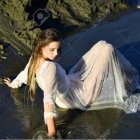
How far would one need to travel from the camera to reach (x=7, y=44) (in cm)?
654

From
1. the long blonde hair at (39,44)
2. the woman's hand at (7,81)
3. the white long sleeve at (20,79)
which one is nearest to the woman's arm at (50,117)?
the long blonde hair at (39,44)

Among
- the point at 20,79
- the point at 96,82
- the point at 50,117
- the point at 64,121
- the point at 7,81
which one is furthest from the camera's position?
the point at 7,81

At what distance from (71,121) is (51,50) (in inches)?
40.1

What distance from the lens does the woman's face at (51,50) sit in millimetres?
4762

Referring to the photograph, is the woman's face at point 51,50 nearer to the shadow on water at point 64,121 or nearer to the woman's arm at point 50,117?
the woman's arm at point 50,117

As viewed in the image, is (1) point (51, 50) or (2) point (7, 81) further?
(2) point (7, 81)

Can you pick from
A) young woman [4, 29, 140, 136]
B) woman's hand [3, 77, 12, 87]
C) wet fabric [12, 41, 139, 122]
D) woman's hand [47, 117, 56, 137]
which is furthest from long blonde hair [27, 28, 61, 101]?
woman's hand [3, 77, 12, 87]

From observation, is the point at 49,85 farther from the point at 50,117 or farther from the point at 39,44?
the point at 39,44

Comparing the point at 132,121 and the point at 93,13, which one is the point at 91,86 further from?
the point at 93,13

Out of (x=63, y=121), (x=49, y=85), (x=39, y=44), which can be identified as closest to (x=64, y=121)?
(x=63, y=121)

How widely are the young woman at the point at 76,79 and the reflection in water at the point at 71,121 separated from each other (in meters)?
0.09

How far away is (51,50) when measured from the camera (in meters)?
4.80

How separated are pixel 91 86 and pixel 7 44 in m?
1.73

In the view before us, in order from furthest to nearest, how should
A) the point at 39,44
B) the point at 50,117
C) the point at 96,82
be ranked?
the point at 96,82 → the point at 39,44 → the point at 50,117
